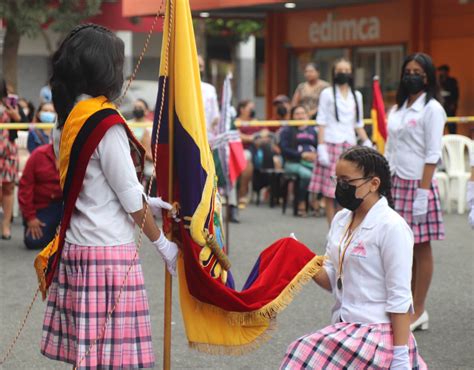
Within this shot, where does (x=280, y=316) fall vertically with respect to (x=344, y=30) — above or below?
below

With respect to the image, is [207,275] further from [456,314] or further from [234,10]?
[234,10]

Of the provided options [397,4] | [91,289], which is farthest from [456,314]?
[397,4]

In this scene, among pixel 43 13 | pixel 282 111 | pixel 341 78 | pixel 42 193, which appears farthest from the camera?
pixel 43 13

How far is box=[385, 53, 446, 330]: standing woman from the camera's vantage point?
263 inches

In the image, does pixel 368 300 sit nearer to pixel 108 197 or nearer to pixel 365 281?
pixel 365 281

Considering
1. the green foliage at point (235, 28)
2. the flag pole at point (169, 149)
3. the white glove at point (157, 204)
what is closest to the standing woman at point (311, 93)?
the flag pole at point (169, 149)

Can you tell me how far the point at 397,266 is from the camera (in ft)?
14.0

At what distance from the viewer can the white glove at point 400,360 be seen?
423 centimetres

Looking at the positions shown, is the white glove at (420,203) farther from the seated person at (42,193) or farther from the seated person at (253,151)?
the seated person at (253,151)

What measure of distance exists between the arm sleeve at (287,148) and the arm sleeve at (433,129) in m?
7.28

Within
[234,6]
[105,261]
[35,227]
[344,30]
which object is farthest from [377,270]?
[344,30]

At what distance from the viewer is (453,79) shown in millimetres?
19203

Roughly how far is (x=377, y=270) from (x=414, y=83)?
2599mm

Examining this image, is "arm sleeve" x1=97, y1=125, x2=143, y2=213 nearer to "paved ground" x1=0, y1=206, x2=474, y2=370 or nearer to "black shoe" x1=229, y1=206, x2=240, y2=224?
"paved ground" x1=0, y1=206, x2=474, y2=370
